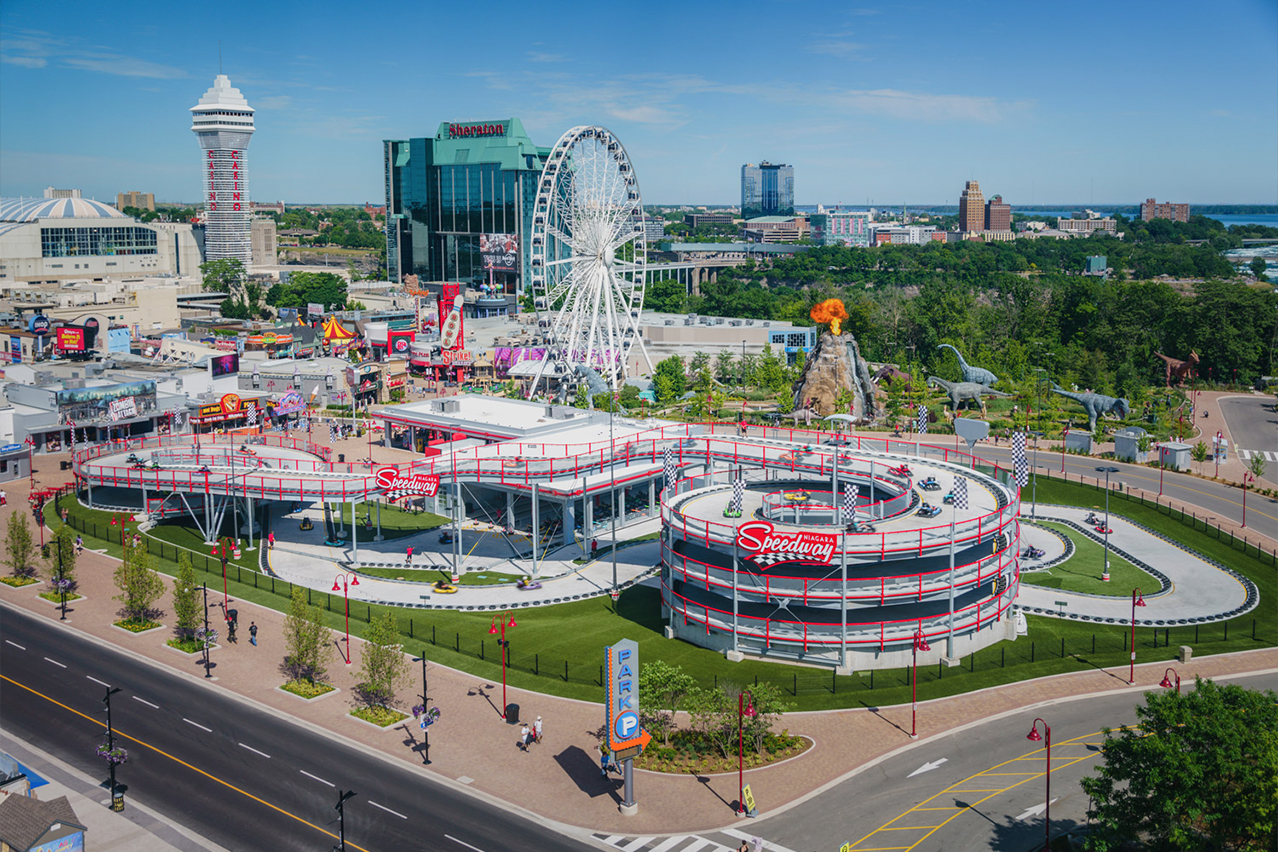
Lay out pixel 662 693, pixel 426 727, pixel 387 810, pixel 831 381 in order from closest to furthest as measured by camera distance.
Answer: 1. pixel 387 810
2. pixel 662 693
3. pixel 426 727
4. pixel 831 381

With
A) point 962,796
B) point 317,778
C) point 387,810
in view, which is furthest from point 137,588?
point 962,796

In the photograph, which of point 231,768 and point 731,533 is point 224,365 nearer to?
point 731,533

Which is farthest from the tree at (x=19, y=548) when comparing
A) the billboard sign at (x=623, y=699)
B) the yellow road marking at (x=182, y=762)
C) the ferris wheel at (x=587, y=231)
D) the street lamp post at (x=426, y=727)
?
the ferris wheel at (x=587, y=231)

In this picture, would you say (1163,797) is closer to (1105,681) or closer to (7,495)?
(1105,681)

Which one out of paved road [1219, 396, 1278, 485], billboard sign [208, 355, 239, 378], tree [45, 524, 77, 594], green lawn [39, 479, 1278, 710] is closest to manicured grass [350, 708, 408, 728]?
green lawn [39, 479, 1278, 710]

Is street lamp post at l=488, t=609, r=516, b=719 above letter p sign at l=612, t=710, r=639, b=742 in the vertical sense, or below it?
below

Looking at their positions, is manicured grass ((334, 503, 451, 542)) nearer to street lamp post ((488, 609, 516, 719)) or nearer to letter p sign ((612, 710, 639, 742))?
street lamp post ((488, 609, 516, 719))

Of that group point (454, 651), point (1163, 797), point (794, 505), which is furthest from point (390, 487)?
point (1163, 797)

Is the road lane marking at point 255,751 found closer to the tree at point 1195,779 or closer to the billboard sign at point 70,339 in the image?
the tree at point 1195,779
